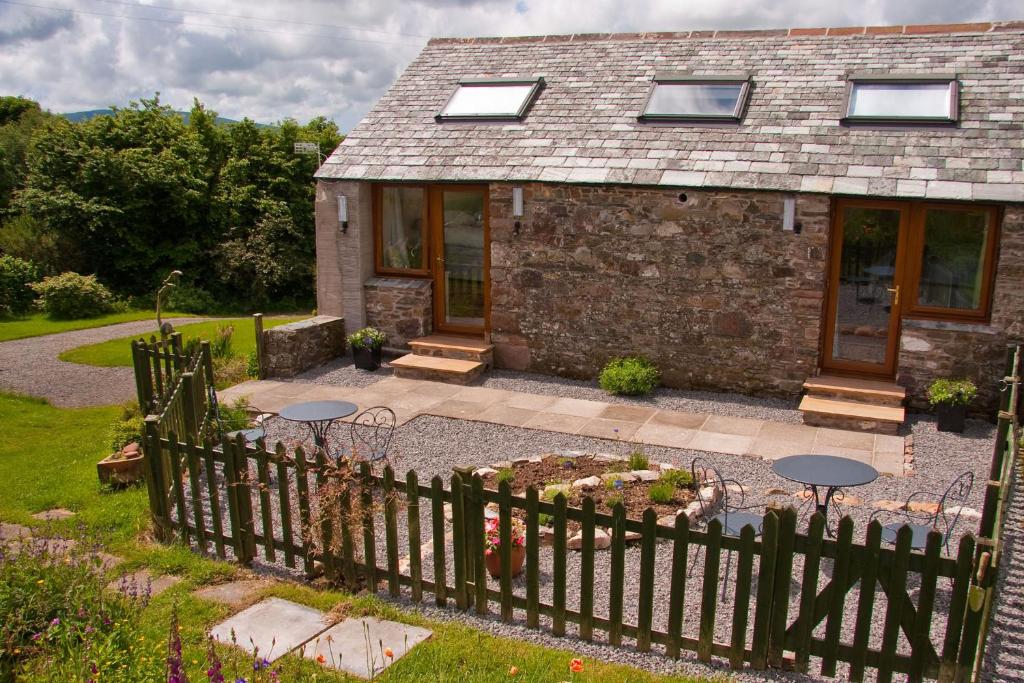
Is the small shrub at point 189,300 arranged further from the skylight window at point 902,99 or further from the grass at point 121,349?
the skylight window at point 902,99

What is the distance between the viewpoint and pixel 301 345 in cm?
1323

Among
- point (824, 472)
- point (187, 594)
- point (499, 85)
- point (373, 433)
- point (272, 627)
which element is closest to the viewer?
point (272, 627)

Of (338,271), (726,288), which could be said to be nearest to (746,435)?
(726,288)

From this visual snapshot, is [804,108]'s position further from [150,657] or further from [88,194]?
[88,194]

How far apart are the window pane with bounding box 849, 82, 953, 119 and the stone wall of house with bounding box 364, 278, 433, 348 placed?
23.2 feet

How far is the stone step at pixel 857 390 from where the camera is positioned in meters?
10.6

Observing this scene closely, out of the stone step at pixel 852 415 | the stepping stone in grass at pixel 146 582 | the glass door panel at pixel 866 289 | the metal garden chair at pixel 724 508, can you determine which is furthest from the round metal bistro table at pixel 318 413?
the glass door panel at pixel 866 289

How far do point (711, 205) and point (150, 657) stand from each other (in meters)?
9.02

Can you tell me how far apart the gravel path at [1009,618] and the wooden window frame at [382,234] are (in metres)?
9.29

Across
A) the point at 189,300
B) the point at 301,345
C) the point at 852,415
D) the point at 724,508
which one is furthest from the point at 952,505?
the point at 189,300

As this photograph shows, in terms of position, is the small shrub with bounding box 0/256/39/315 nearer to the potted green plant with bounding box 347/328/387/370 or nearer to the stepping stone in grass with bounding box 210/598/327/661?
the potted green plant with bounding box 347/328/387/370

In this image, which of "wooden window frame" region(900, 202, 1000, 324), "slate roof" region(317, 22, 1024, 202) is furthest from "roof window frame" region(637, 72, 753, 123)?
"wooden window frame" region(900, 202, 1000, 324)

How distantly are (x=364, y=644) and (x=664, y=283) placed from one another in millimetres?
7817

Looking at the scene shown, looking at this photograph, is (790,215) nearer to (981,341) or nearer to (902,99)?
(902,99)
